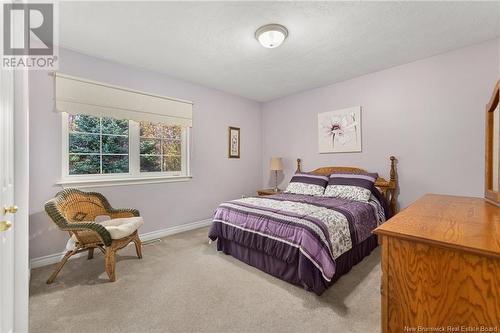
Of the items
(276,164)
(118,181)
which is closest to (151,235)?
(118,181)

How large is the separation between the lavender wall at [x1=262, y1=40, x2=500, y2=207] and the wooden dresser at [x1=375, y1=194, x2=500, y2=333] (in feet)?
7.52

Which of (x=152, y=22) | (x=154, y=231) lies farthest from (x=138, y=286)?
(x=152, y=22)

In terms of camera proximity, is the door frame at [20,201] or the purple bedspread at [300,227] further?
the purple bedspread at [300,227]

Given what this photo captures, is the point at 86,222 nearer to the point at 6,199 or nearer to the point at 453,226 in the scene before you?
the point at 6,199

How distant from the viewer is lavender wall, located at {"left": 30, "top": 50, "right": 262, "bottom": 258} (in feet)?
8.08

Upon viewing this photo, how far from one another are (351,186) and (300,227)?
1440 millimetres

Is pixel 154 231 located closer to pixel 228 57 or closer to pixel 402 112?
pixel 228 57

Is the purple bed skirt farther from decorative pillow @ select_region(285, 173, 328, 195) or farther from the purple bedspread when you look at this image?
decorative pillow @ select_region(285, 173, 328, 195)

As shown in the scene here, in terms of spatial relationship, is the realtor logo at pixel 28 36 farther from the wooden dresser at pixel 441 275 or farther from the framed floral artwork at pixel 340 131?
the framed floral artwork at pixel 340 131

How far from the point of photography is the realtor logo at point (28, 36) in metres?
1.21

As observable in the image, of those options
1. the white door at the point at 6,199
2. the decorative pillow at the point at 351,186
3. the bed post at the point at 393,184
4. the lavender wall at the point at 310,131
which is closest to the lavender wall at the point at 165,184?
the lavender wall at the point at 310,131

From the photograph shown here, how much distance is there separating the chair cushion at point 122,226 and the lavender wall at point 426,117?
2995 mm

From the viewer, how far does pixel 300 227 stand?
2016 millimetres

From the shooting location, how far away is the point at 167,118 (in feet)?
11.2
